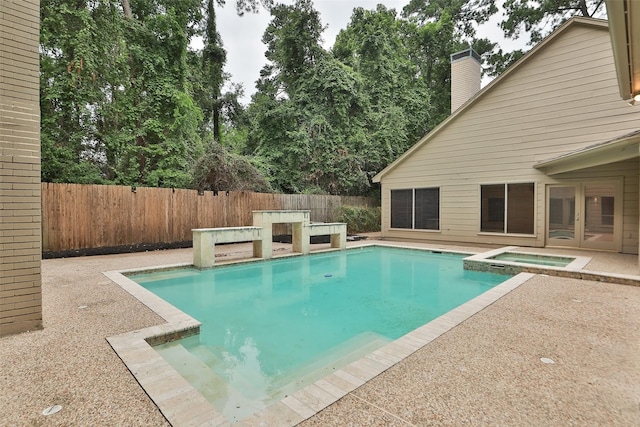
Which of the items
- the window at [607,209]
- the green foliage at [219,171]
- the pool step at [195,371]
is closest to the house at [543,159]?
the window at [607,209]

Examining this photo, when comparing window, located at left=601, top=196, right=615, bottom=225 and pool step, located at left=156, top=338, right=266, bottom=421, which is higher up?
window, located at left=601, top=196, right=615, bottom=225

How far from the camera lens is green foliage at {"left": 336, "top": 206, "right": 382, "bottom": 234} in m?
14.1

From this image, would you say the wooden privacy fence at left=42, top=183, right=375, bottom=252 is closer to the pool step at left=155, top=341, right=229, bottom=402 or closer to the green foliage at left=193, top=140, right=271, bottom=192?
the green foliage at left=193, top=140, right=271, bottom=192

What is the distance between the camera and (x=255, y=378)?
2865mm

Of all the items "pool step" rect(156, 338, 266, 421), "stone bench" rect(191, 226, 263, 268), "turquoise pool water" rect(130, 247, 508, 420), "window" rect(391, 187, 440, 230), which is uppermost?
"window" rect(391, 187, 440, 230)

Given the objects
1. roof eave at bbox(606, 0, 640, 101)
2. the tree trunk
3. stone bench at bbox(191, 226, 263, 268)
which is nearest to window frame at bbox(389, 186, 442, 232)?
stone bench at bbox(191, 226, 263, 268)

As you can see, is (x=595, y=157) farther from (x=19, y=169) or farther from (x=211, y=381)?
(x=19, y=169)

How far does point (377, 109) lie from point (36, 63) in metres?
16.9

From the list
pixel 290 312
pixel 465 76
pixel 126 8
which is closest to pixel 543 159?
pixel 465 76

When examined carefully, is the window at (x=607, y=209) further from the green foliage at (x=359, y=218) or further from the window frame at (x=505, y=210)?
the green foliage at (x=359, y=218)

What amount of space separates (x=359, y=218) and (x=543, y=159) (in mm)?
7445

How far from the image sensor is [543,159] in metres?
9.02

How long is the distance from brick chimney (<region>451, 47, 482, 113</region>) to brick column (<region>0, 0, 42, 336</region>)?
12382 mm

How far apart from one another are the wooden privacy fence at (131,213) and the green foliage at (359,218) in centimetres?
310
